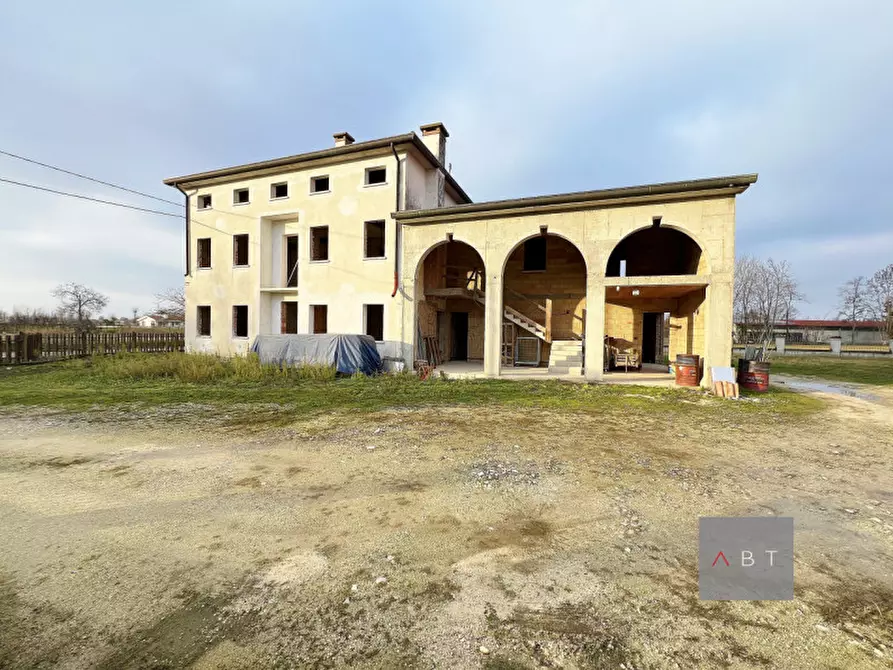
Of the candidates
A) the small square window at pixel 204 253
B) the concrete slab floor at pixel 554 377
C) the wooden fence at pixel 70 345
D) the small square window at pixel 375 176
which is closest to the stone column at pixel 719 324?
the concrete slab floor at pixel 554 377

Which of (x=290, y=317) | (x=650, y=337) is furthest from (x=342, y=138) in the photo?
(x=650, y=337)

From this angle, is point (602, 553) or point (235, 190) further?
point (235, 190)

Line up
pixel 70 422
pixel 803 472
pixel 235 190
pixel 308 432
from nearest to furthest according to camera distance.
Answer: pixel 803 472
pixel 308 432
pixel 70 422
pixel 235 190

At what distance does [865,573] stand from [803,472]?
2615 millimetres

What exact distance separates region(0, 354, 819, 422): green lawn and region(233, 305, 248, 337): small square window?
5161 millimetres

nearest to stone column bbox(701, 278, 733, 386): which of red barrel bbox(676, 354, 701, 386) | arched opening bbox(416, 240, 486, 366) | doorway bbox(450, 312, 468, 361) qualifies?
red barrel bbox(676, 354, 701, 386)

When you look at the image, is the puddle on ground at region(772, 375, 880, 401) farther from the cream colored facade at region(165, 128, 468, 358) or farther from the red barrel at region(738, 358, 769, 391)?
the cream colored facade at region(165, 128, 468, 358)

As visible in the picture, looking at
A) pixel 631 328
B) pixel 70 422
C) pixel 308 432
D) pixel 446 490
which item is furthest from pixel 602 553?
pixel 631 328

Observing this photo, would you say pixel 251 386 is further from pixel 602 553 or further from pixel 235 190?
pixel 235 190

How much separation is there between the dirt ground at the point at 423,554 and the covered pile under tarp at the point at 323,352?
7800mm

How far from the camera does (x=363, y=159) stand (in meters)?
16.7

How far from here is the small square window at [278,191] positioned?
1868 cm

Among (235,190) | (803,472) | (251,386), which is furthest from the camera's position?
(235,190)

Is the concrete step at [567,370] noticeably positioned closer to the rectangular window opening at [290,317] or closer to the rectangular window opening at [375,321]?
the rectangular window opening at [375,321]
